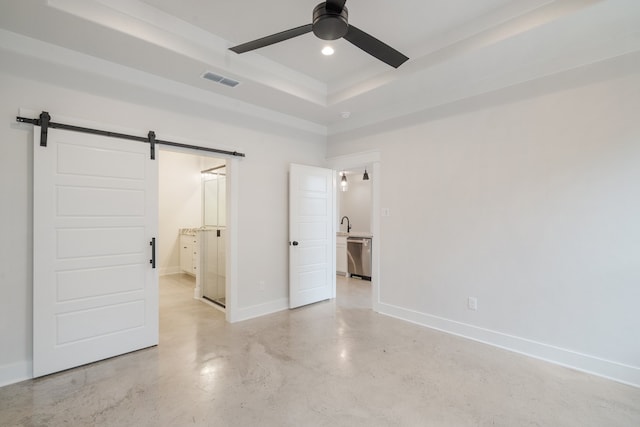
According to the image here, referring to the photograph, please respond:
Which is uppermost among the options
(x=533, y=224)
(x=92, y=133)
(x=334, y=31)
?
(x=334, y=31)

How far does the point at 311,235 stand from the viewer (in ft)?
15.1

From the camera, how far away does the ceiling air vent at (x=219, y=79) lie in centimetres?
310

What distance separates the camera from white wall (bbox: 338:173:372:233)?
7926 millimetres

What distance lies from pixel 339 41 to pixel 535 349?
140 inches

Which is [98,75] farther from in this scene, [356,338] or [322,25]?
[356,338]

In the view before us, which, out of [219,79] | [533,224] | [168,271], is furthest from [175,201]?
[533,224]

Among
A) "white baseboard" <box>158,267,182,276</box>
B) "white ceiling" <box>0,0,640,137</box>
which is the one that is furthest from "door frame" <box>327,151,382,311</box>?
"white baseboard" <box>158,267,182,276</box>

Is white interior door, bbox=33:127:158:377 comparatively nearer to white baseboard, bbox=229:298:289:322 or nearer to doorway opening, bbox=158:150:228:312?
white baseboard, bbox=229:298:289:322

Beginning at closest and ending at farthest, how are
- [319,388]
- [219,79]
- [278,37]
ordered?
1. [278,37]
2. [319,388]
3. [219,79]

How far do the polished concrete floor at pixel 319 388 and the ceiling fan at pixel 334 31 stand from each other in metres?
2.59

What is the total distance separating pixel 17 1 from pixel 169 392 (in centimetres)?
303

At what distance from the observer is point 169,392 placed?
7.57ft

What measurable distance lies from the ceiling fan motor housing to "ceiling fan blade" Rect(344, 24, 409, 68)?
8cm

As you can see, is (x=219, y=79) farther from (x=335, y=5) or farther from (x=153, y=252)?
(x=153, y=252)
